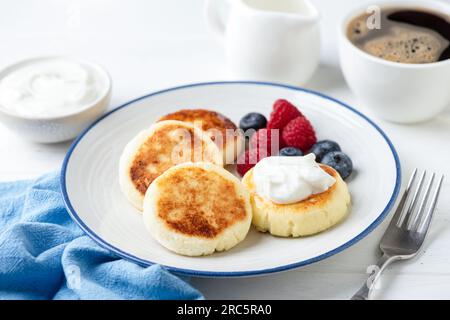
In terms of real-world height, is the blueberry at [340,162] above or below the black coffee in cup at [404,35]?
below

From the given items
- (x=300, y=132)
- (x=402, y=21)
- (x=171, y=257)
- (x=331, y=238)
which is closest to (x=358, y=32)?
(x=402, y=21)

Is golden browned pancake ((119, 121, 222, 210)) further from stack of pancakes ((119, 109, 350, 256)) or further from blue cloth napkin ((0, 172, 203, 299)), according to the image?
blue cloth napkin ((0, 172, 203, 299))

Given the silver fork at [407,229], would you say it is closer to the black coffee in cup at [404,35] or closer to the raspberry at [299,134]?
the raspberry at [299,134]

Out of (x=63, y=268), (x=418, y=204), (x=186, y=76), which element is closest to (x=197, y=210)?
(x=63, y=268)

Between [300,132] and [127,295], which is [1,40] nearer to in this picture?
[300,132]

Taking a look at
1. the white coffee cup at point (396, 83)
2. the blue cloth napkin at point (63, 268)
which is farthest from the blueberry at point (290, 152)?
the blue cloth napkin at point (63, 268)

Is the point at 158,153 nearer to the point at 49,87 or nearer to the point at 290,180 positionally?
the point at 290,180

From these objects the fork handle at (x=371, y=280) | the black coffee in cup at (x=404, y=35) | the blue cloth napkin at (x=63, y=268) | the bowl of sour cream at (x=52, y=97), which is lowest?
the fork handle at (x=371, y=280)
